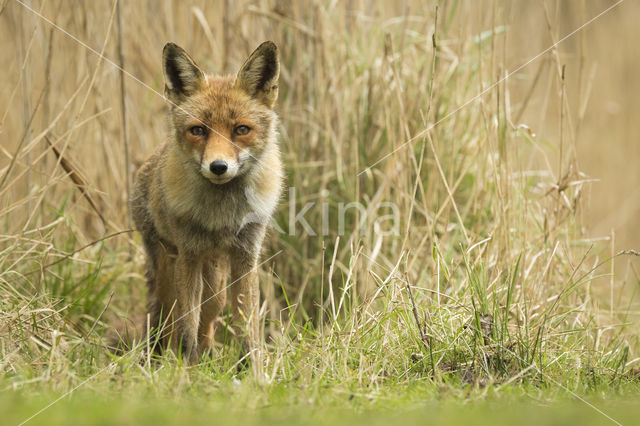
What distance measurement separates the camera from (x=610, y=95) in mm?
9211

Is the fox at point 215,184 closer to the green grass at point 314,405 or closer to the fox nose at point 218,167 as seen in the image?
the fox nose at point 218,167

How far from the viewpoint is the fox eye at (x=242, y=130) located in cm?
384

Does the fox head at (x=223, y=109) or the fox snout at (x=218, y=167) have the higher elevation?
the fox head at (x=223, y=109)

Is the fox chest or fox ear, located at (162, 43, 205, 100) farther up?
fox ear, located at (162, 43, 205, 100)

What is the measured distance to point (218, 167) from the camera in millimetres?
3531

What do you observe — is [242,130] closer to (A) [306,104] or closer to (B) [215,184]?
(B) [215,184]

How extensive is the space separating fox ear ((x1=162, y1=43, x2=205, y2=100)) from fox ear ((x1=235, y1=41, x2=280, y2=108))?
0.24 meters

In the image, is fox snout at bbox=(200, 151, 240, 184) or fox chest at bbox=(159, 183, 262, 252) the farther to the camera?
fox chest at bbox=(159, 183, 262, 252)

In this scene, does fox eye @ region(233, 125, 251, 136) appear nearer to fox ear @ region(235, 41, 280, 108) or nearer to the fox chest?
fox ear @ region(235, 41, 280, 108)

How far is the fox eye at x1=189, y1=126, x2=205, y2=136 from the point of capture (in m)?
3.80

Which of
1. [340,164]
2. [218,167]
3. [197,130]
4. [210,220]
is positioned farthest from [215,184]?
[340,164]

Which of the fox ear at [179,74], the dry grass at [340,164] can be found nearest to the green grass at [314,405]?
the dry grass at [340,164]

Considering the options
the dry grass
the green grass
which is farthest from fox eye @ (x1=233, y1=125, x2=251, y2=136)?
the green grass

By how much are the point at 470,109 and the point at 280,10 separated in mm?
1747
